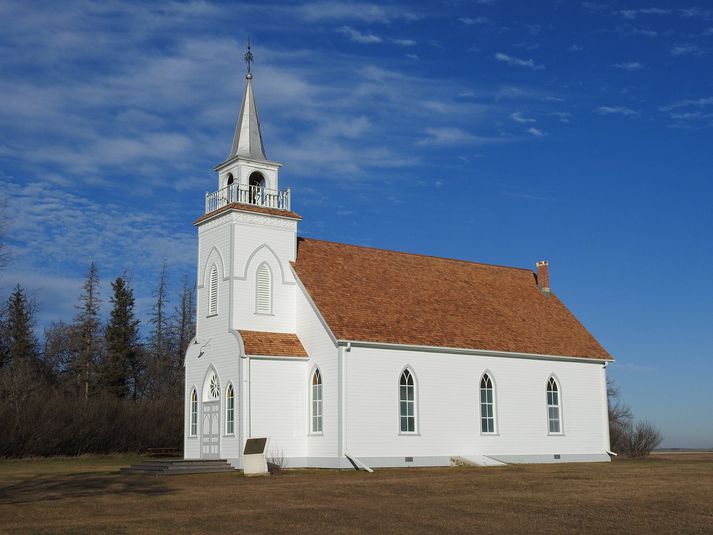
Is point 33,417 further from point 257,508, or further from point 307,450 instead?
point 257,508

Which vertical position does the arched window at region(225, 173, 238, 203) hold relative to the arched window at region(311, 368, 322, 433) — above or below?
above

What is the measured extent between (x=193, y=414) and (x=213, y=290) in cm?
581

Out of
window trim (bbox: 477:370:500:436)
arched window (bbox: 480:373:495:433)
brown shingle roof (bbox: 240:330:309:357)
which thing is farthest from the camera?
arched window (bbox: 480:373:495:433)

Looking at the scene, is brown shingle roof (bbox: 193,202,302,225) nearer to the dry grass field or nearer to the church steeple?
the church steeple

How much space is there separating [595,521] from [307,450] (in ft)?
66.6

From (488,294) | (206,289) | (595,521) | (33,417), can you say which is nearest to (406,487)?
(595,521)

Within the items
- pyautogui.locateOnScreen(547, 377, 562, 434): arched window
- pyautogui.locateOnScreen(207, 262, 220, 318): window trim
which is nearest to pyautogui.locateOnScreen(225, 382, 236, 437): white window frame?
pyautogui.locateOnScreen(207, 262, 220, 318): window trim

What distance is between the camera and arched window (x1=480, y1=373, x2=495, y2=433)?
39800 mm

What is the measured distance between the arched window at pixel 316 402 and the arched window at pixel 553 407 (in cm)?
1259

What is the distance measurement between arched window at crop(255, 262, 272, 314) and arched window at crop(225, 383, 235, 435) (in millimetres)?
3737

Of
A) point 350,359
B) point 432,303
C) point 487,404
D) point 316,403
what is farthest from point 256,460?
point 432,303

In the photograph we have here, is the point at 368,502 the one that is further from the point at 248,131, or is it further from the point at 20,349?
the point at 20,349

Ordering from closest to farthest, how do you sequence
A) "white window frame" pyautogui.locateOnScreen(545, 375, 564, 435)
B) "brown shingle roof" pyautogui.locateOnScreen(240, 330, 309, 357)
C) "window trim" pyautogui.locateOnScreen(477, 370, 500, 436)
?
"brown shingle roof" pyautogui.locateOnScreen(240, 330, 309, 357) < "window trim" pyautogui.locateOnScreen(477, 370, 500, 436) < "white window frame" pyautogui.locateOnScreen(545, 375, 564, 435)

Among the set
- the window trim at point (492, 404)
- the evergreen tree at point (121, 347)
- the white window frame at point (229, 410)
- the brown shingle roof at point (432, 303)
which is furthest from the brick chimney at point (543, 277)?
the evergreen tree at point (121, 347)
